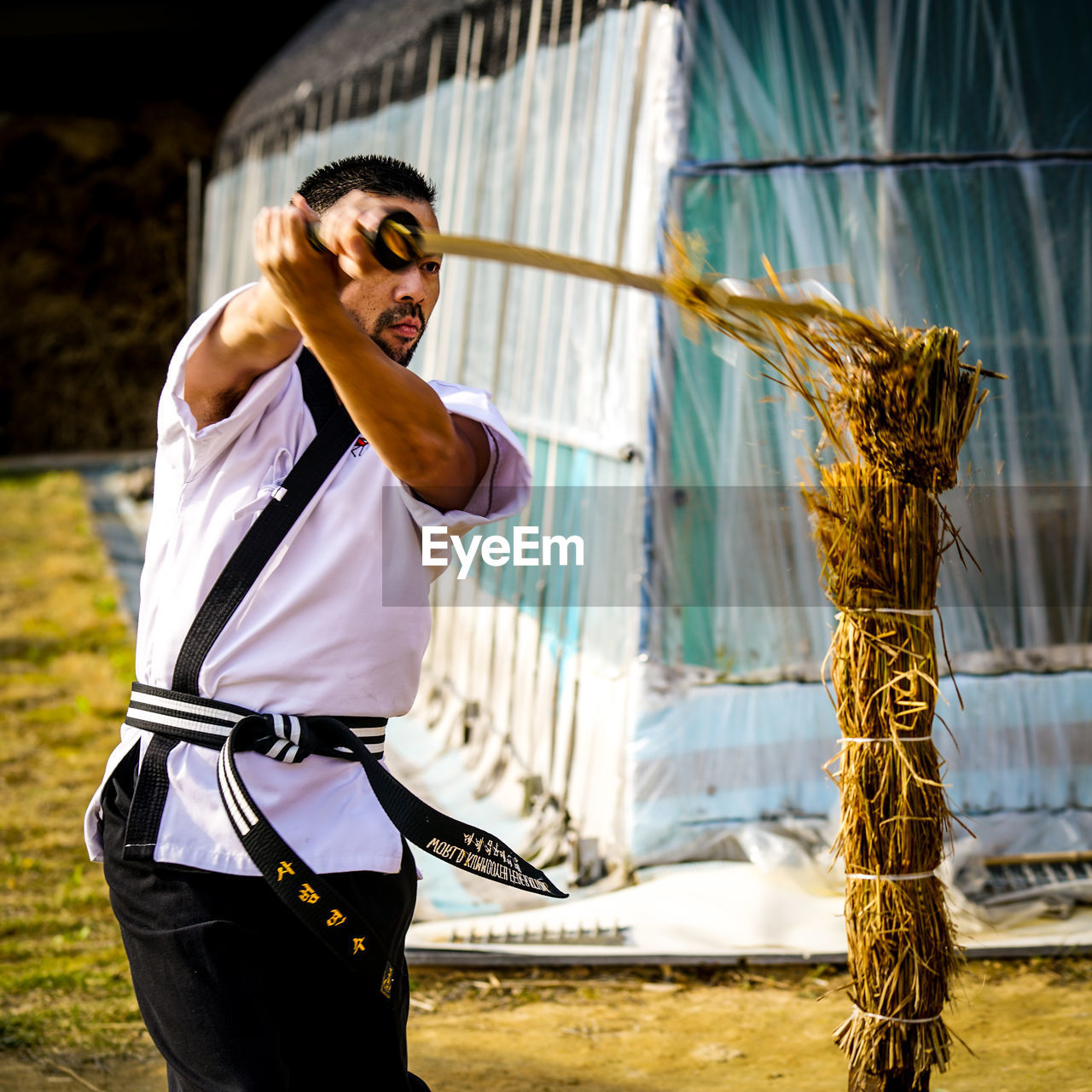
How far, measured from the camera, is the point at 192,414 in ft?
6.64

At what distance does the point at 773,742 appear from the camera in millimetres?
4629

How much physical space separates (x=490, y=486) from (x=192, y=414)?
454 millimetres

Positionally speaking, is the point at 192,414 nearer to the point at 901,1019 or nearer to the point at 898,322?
the point at 901,1019

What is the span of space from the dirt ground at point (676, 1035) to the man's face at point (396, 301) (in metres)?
2.22

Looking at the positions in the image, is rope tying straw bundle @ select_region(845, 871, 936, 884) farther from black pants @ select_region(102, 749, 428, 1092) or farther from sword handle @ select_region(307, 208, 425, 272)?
sword handle @ select_region(307, 208, 425, 272)

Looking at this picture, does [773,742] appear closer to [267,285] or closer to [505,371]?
[505,371]

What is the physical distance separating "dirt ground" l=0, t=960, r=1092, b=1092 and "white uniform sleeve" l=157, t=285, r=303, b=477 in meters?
2.10

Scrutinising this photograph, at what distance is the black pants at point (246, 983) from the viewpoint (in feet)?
6.54

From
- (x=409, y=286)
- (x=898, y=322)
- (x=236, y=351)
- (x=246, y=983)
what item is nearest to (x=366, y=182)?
(x=409, y=286)

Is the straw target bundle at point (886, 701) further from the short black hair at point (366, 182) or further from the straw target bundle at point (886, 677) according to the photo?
the short black hair at point (366, 182)

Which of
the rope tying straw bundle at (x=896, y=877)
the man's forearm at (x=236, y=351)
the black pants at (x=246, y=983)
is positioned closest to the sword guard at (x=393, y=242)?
the man's forearm at (x=236, y=351)

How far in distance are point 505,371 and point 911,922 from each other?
13.1ft

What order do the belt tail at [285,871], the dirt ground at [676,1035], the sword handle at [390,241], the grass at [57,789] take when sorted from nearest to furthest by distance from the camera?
the sword handle at [390,241]
the belt tail at [285,871]
the dirt ground at [676,1035]
the grass at [57,789]

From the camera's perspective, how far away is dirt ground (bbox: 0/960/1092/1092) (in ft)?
11.5
